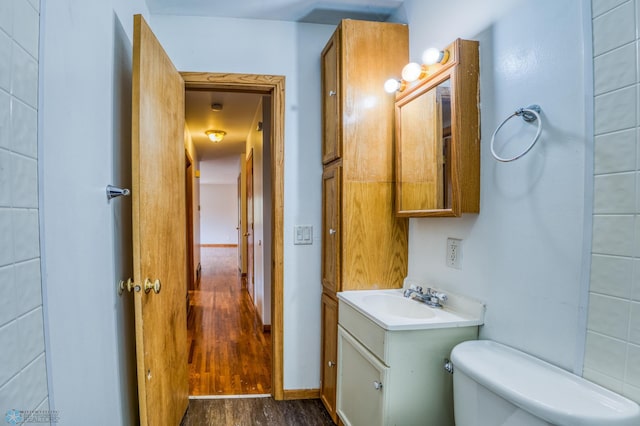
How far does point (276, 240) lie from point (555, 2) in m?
1.73

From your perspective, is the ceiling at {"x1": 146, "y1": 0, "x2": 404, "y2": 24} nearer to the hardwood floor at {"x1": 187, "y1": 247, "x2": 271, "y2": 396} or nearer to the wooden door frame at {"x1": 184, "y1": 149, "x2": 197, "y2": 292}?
the hardwood floor at {"x1": 187, "y1": 247, "x2": 271, "y2": 396}

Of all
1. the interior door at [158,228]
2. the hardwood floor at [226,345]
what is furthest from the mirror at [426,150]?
the hardwood floor at [226,345]

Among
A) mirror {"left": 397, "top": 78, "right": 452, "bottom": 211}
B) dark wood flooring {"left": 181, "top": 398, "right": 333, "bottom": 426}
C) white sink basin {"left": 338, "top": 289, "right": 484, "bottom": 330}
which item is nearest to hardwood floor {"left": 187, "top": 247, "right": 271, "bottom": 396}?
dark wood flooring {"left": 181, "top": 398, "right": 333, "bottom": 426}

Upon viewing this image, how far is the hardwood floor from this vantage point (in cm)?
243

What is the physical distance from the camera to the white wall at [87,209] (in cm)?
91

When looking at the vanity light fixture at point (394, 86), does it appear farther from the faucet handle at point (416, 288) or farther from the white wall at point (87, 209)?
the white wall at point (87, 209)

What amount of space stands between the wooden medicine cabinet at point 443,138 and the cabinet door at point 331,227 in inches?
14.4

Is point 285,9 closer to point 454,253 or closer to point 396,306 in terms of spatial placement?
point 454,253

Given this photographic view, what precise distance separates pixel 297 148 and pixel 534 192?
1.44 m

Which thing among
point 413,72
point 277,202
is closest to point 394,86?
point 413,72

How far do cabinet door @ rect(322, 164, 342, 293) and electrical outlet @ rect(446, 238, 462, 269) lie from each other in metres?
0.59

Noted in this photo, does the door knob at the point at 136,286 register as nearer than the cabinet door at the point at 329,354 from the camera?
Yes

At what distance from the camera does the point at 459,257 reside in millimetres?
1490

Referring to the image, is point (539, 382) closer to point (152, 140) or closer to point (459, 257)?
point (459, 257)
